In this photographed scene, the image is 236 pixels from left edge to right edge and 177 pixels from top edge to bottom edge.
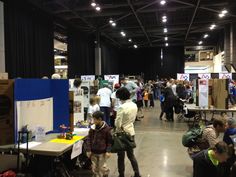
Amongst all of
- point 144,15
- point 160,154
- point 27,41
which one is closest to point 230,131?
point 160,154

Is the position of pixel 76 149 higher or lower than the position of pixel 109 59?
lower

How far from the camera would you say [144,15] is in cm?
1323

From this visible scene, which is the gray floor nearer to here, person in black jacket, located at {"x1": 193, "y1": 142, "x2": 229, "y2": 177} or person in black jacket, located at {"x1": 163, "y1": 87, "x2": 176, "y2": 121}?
person in black jacket, located at {"x1": 163, "y1": 87, "x2": 176, "y2": 121}

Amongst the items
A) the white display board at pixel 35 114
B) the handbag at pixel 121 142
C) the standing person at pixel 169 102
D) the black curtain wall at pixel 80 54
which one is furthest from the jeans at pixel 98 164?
the black curtain wall at pixel 80 54

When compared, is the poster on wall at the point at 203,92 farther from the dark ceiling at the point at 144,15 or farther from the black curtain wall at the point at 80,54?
the black curtain wall at the point at 80,54

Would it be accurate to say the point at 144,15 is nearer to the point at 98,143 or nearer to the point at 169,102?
the point at 169,102

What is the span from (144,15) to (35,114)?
11322 millimetres

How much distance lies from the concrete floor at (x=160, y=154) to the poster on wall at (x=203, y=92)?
104 cm

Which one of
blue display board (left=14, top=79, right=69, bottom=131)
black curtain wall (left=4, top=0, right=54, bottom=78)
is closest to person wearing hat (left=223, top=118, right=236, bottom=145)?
blue display board (left=14, top=79, right=69, bottom=131)

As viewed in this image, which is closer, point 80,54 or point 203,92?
point 203,92

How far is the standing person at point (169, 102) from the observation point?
347 inches

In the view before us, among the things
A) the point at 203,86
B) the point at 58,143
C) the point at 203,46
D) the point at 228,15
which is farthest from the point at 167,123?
the point at 203,46

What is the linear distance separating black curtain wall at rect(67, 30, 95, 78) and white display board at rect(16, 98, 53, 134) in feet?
34.6

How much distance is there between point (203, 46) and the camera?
23.0m
